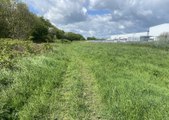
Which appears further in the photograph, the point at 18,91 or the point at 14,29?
the point at 14,29

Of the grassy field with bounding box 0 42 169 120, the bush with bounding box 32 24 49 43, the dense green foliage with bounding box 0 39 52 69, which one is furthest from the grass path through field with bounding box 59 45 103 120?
the bush with bounding box 32 24 49 43

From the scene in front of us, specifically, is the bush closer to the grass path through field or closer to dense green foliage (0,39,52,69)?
dense green foliage (0,39,52,69)

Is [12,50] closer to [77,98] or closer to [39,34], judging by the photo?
[77,98]

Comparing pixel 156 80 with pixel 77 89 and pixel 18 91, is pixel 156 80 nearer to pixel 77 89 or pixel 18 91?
pixel 77 89

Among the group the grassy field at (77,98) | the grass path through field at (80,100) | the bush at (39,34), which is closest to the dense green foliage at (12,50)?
the grassy field at (77,98)

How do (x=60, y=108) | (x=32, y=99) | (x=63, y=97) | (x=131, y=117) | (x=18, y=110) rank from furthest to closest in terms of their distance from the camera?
(x=63, y=97) → (x=32, y=99) → (x=60, y=108) → (x=18, y=110) → (x=131, y=117)

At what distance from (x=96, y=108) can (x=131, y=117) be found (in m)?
1.10

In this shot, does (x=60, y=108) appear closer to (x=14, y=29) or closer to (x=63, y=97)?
(x=63, y=97)

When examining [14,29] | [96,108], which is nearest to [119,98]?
[96,108]

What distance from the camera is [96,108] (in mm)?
6824

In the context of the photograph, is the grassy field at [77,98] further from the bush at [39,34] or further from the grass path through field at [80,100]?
the bush at [39,34]

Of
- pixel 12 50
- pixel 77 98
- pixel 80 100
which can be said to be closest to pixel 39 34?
pixel 12 50

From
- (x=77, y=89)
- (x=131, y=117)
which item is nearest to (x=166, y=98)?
(x=131, y=117)

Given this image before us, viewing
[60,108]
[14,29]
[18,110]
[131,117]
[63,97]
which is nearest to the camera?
[131,117]
